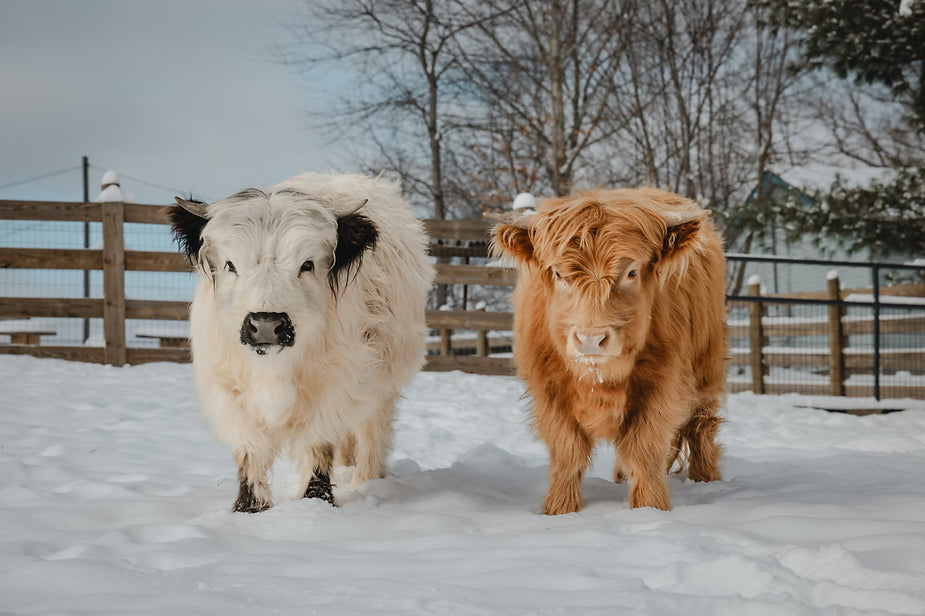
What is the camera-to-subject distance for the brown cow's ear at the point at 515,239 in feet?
11.3

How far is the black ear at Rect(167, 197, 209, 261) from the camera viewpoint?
3.56 metres

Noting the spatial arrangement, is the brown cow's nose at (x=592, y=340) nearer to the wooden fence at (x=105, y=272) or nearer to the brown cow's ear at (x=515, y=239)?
the brown cow's ear at (x=515, y=239)

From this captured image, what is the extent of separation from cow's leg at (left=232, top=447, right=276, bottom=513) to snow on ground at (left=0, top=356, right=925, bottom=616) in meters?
0.13

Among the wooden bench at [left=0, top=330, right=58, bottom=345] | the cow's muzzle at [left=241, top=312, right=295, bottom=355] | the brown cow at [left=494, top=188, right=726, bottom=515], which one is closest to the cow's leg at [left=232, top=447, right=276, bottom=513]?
the cow's muzzle at [left=241, top=312, right=295, bottom=355]

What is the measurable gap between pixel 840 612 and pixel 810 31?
1096cm

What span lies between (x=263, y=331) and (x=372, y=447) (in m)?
1.49

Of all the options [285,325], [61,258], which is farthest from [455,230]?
[285,325]

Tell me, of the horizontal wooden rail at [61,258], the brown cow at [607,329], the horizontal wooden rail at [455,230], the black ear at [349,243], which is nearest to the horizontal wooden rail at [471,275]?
the horizontal wooden rail at [455,230]

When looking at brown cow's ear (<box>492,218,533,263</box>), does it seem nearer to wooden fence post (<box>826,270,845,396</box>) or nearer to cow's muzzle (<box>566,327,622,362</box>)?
cow's muzzle (<box>566,327,622,362</box>)

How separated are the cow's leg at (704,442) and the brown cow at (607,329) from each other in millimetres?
435

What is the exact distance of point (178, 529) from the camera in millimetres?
3027

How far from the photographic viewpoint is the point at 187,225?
11.8 ft

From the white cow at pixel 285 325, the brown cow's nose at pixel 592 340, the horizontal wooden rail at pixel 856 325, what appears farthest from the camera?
the horizontal wooden rail at pixel 856 325

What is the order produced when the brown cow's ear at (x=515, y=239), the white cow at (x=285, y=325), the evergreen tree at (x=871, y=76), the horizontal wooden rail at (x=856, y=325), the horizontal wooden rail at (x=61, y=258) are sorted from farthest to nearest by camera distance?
the horizontal wooden rail at (x=856, y=325) < the evergreen tree at (x=871, y=76) < the horizontal wooden rail at (x=61, y=258) < the brown cow's ear at (x=515, y=239) < the white cow at (x=285, y=325)
